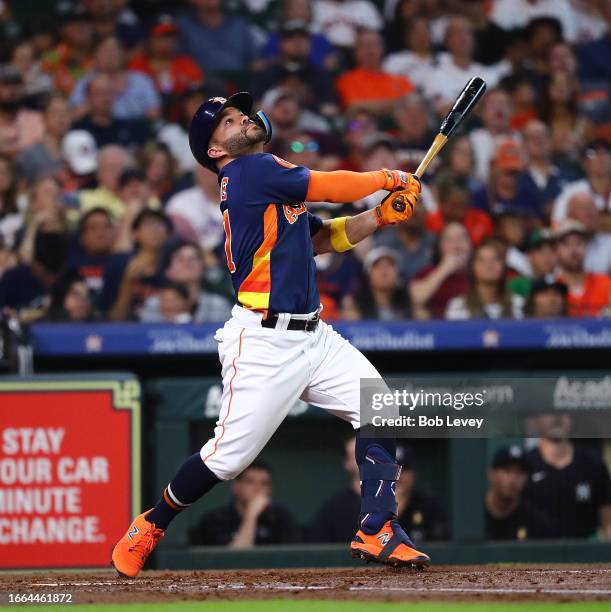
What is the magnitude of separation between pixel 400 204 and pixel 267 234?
0.54m

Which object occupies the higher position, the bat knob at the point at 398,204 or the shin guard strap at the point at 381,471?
the bat knob at the point at 398,204

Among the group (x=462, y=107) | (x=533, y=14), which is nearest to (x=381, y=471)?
(x=462, y=107)

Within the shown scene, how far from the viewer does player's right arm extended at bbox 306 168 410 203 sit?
4.70m

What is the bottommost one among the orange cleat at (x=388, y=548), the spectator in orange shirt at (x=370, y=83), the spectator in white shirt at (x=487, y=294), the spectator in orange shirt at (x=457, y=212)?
the orange cleat at (x=388, y=548)

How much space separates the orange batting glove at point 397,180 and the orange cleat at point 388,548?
1.29m

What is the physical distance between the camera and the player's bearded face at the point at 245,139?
16.1ft

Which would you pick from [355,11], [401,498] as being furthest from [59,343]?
[355,11]

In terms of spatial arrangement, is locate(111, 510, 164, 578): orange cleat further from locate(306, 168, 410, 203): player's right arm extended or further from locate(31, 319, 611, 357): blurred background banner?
locate(31, 319, 611, 357): blurred background banner

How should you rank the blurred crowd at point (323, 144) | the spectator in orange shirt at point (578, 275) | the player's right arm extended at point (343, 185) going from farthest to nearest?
the spectator in orange shirt at point (578, 275) → the blurred crowd at point (323, 144) → the player's right arm extended at point (343, 185)

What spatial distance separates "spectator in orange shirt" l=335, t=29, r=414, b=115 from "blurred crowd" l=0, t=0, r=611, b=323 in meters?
0.02

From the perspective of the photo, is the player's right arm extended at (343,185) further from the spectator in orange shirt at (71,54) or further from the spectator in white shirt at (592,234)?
the spectator in orange shirt at (71,54)

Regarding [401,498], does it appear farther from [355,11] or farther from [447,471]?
[355,11]

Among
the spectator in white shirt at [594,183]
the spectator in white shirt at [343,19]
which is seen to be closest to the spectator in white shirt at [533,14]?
the spectator in white shirt at [343,19]
